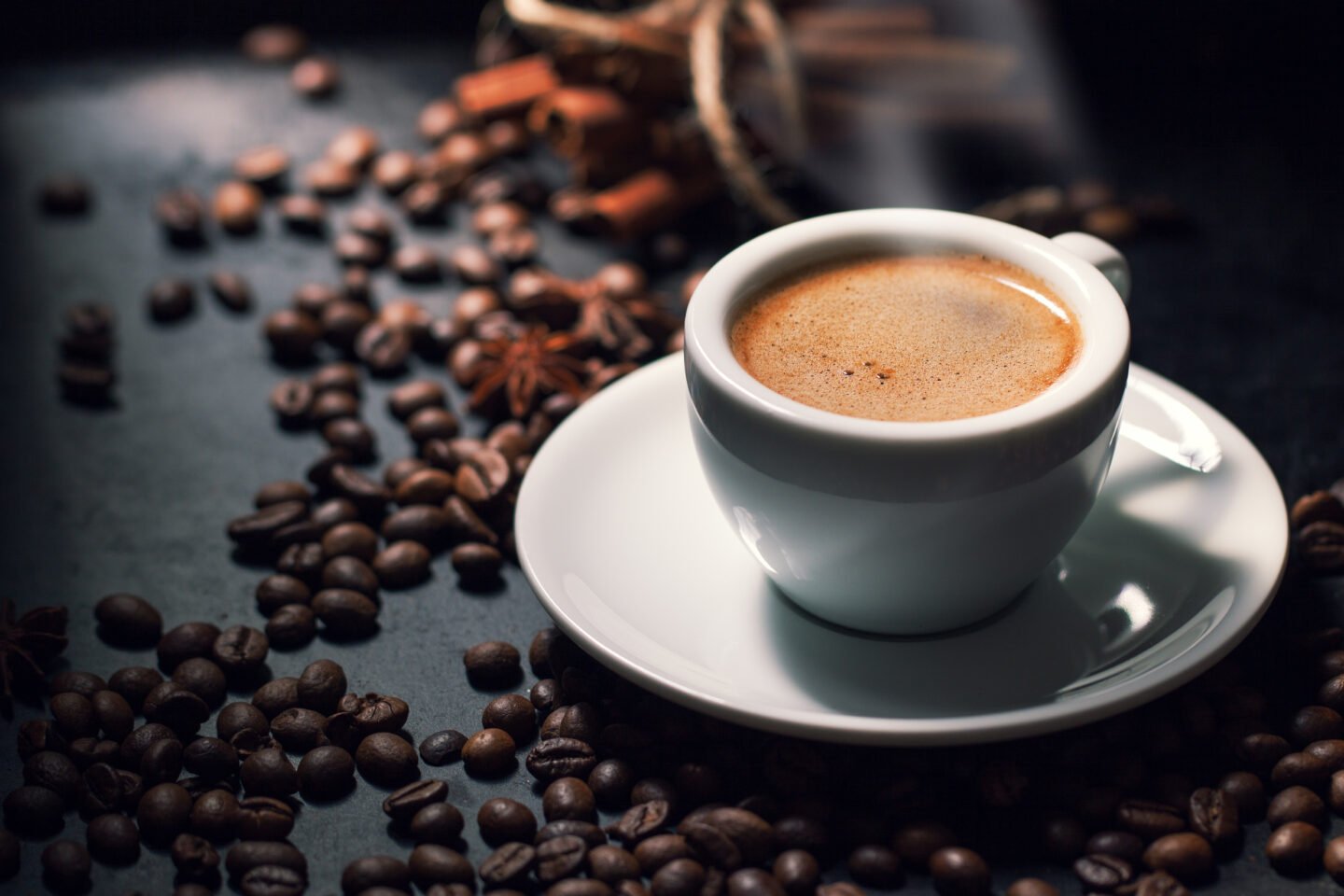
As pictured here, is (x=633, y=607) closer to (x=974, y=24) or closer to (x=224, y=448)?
(x=224, y=448)

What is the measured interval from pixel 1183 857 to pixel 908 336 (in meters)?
0.54

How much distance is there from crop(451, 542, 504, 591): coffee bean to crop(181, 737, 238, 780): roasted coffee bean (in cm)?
37

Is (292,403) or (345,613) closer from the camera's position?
(345,613)

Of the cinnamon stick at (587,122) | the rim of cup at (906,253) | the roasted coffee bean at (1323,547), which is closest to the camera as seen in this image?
the rim of cup at (906,253)

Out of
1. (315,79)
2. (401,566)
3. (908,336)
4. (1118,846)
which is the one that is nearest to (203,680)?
(401,566)

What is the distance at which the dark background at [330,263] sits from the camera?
5.39 ft

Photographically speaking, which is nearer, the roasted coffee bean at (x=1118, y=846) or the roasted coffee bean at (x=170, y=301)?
the roasted coffee bean at (x=1118, y=846)

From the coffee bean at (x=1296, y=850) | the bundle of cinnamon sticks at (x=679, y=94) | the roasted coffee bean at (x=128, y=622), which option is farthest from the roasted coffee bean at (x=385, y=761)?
the bundle of cinnamon sticks at (x=679, y=94)

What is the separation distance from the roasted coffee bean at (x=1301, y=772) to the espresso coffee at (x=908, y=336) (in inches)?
17.4

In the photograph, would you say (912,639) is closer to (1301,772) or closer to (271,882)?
(1301,772)

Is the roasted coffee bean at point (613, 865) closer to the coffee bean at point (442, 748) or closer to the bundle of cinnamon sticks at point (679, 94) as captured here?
Answer: the coffee bean at point (442, 748)

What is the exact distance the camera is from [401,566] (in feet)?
5.49

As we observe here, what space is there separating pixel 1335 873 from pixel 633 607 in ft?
2.26

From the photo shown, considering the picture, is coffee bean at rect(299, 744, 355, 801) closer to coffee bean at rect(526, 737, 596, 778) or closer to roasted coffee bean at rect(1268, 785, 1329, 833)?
coffee bean at rect(526, 737, 596, 778)
